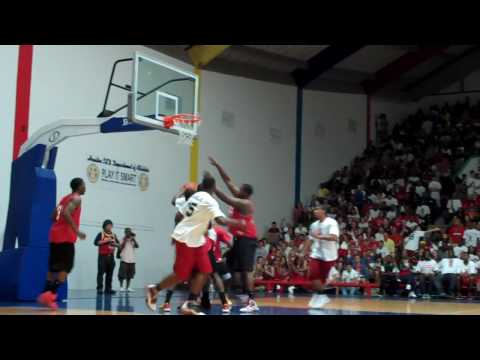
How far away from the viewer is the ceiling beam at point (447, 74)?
27656 mm

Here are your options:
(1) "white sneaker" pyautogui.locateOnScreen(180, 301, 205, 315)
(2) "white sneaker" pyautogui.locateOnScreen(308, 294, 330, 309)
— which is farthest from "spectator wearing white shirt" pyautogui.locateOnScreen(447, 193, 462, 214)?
(1) "white sneaker" pyautogui.locateOnScreen(180, 301, 205, 315)

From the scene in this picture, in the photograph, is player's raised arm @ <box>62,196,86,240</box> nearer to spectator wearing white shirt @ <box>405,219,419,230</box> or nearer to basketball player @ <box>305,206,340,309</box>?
basketball player @ <box>305,206,340,309</box>

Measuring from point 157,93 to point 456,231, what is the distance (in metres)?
10.6

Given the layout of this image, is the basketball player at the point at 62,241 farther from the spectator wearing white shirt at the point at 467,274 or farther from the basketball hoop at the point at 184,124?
the spectator wearing white shirt at the point at 467,274

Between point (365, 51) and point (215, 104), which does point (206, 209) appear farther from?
point (365, 51)

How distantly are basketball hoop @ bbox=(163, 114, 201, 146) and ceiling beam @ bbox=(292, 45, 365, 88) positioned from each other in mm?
12622

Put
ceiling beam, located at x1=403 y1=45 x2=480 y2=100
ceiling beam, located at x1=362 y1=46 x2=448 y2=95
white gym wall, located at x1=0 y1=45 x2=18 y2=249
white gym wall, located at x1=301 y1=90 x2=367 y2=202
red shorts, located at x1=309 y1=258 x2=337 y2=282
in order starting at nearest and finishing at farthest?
red shorts, located at x1=309 y1=258 x2=337 y2=282 < white gym wall, located at x1=0 y1=45 x2=18 y2=249 < white gym wall, located at x1=301 y1=90 x2=367 y2=202 < ceiling beam, located at x1=362 y1=46 x2=448 y2=95 < ceiling beam, located at x1=403 y1=45 x2=480 y2=100

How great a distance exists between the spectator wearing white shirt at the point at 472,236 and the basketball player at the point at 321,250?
9043 mm

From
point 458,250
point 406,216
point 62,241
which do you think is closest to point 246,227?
point 62,241

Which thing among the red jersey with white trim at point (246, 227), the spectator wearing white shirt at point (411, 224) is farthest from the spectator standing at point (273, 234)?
the red jersey with white trim at point (246, 227)

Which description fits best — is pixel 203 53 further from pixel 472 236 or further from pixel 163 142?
pixel 472 236

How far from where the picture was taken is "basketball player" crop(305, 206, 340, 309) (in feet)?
36.5
